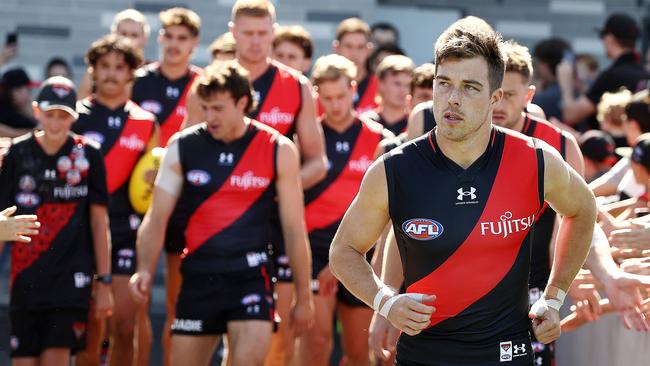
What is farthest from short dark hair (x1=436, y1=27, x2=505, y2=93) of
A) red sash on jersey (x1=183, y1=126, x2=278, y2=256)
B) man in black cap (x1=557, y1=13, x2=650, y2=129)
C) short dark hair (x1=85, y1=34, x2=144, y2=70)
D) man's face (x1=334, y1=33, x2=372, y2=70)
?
man's face (x1=334, y1=33, x2=372, y2=70)

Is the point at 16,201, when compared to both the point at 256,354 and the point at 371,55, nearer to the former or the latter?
the point at 256,354

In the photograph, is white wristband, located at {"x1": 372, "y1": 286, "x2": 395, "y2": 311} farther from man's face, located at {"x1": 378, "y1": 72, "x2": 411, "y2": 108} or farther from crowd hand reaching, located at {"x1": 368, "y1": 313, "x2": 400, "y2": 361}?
man's face, located at {"x1": 378, "y1": 72, "x2": 411, "y2": 108}

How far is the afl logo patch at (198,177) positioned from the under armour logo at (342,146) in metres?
2.16

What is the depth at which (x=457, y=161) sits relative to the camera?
4770 millimetres

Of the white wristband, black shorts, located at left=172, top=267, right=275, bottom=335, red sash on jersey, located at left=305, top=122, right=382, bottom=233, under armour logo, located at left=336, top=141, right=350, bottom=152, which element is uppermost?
under armour logo, located at left=336, top=141, right=350, bottom=152

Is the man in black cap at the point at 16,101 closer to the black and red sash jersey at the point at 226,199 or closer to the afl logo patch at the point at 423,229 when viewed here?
the black and red sash jersey at the point at 226,199

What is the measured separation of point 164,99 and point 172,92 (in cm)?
8

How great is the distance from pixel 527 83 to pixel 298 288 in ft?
5.84

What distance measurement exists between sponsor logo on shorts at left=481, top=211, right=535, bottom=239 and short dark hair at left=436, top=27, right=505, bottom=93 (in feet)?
1.61

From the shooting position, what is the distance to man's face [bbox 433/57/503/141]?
15.2ft

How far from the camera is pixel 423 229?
4.68 metres

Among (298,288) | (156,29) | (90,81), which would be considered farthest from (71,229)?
(156,29)

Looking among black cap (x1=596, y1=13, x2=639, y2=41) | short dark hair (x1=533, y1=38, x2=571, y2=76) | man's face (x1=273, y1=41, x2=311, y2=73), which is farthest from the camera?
short dark hair (x1=533, y1=38, x2=571, y2=76)

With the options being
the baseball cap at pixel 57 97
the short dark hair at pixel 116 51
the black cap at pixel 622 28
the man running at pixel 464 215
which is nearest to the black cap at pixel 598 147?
the black cap at pixel 622 28
